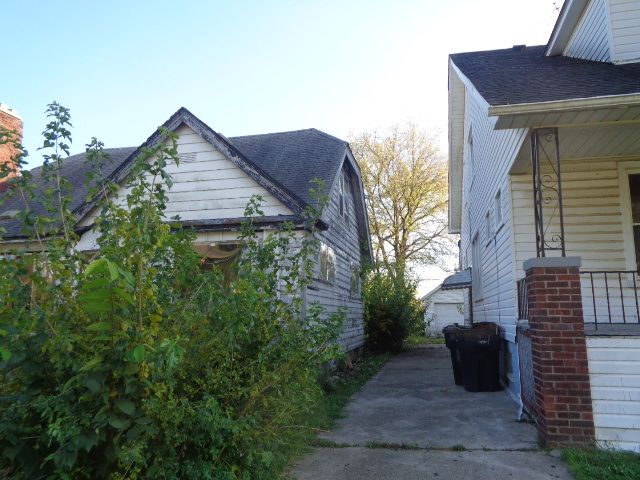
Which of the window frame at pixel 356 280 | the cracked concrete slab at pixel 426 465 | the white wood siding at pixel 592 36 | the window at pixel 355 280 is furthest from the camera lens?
the window at pixel 355 280

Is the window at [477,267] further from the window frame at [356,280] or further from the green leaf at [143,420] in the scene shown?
the green leaf at [143,420]

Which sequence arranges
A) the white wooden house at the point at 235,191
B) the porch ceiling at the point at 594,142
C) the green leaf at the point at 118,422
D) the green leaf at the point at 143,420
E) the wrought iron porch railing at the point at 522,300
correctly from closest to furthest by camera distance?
the green leaf at the point at 118,422 < the green leaf at the point at 143,420 < the porch ceiling at the point at 594,142 < the wrought iron porch railing at the point at 522,300 < the white wooden house at the point at 235,191

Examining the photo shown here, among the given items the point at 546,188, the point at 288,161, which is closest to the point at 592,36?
the point at 546,188

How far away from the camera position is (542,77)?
7.04 metres

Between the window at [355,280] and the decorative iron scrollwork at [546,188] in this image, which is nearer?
the decorative iron scrollwork at [546,188]

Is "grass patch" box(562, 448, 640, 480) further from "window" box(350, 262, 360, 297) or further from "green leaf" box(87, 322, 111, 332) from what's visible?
"window" box(350, 262, 360, 297)

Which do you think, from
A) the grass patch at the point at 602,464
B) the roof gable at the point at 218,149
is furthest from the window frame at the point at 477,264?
the grass patch at the point at 602,464

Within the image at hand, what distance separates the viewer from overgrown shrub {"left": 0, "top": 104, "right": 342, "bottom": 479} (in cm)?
272

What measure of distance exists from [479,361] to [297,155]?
6459mm

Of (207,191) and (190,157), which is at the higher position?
(190,157)

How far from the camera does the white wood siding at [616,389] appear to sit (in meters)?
4.89

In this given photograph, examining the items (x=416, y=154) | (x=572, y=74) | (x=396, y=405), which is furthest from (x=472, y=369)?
(x=416, y=154)

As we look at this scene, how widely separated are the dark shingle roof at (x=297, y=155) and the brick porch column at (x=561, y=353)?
508 centimetres

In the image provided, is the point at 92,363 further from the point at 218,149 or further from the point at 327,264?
the point at 327,264
